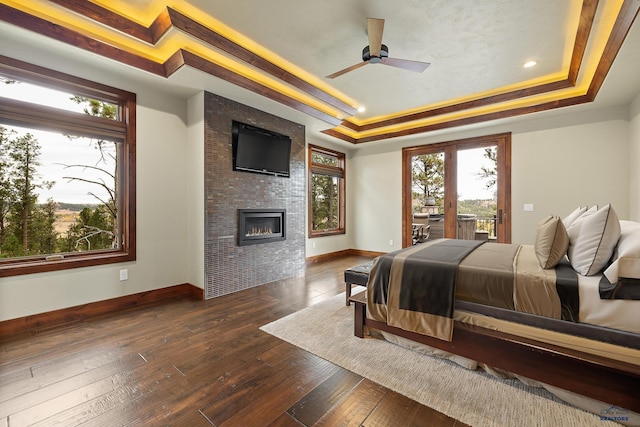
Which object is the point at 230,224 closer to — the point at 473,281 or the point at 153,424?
the point at 153,424

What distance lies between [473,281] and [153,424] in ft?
7.01

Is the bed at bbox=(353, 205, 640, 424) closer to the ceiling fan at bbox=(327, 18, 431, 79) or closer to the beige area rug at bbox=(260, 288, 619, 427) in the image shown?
the beige area rug at bbox=(260, 288, 619, 427)

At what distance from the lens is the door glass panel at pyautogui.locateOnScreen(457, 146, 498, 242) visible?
16.4 feet

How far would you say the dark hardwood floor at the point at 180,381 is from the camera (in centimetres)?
148

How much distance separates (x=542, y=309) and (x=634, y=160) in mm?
3689

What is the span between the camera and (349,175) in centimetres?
677

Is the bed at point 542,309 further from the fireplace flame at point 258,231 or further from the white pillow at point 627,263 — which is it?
the fireplace flame at point 258,231

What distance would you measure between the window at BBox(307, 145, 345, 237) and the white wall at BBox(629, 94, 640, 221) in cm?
475

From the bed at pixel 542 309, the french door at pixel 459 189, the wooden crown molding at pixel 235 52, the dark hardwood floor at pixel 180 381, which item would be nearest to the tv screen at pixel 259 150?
the wooden crown molding at pixel 235 52

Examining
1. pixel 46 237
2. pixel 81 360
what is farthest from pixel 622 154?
pixel 46 237

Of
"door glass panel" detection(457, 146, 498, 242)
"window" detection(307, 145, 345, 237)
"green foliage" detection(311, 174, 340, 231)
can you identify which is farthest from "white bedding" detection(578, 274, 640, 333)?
"green foliage" detection(311, 174, 340, 231)

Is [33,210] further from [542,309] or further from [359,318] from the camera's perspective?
[542,309]

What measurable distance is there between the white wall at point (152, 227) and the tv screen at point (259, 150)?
0.73m

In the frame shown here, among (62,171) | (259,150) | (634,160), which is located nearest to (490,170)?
(634,160)
